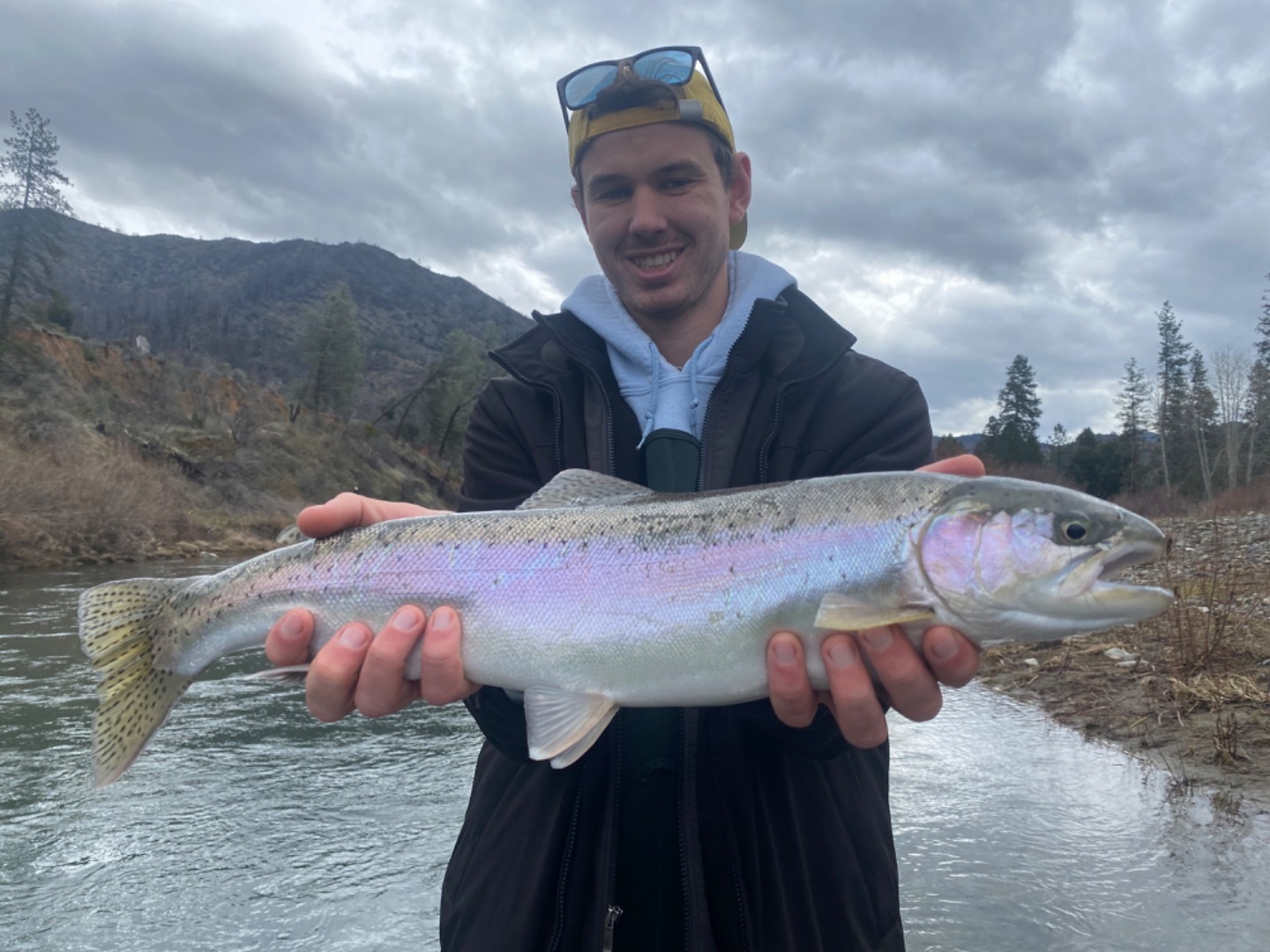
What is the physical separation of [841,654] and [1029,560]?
671mm

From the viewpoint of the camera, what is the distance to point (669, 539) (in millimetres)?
2662

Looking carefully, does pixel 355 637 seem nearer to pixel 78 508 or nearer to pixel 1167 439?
pixel 78 508

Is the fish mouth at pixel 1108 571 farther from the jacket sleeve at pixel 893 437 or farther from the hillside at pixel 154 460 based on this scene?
the hillside at pixel 154 460

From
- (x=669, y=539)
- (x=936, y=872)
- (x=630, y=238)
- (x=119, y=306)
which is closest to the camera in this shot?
(x=669, y=539)

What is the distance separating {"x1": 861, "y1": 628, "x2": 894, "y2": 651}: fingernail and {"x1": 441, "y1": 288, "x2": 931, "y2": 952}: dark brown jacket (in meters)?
0.28

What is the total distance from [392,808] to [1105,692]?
6546 mm

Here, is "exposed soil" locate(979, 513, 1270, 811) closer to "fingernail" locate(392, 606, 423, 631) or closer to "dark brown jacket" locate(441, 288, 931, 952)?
"dark brown jacket" locate(441, 288, 931, 952)

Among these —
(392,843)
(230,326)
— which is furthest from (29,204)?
(230,326)

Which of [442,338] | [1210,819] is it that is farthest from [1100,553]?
[442,338]

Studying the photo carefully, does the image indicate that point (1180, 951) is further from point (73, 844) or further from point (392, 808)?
point (73, 844)

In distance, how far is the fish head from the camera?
2.42 m

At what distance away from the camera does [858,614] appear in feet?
7.79

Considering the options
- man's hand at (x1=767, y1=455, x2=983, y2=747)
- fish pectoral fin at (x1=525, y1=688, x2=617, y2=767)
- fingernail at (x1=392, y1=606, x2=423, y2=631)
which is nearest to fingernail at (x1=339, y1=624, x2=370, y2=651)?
fingernail at (x1=392, y1=606, x2=423, y2=631)

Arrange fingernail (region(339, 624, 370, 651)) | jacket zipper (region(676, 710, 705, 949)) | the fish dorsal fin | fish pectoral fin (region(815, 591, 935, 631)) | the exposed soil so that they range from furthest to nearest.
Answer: the exposed soil
the fish dorsal fin
fingernail (region(339, 624, 370, 651))
fish pectoral fin (region(815, 591, 935, 631))
jacket zipper (region(676, 710, 705, 949))
